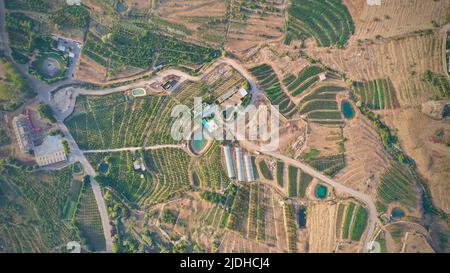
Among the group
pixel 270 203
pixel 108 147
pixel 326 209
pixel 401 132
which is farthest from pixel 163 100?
pixel 401 132

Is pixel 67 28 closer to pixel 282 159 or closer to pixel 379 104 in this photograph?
pixel 282 159

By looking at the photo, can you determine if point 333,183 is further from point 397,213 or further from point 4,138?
point 4,138

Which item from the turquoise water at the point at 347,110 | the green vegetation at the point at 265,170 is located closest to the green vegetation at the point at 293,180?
the green vegetation at the point at 265,170

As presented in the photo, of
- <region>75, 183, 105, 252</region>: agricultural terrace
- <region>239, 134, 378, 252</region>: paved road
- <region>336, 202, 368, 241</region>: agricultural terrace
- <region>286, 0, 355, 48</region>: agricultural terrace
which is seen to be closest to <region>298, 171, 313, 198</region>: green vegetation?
<region>239, 134, 378, 252</region>: paved road

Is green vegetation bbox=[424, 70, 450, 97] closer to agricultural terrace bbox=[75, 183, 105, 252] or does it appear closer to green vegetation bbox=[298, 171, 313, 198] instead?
green vegetation bbox=[298, 171, 313, 198]

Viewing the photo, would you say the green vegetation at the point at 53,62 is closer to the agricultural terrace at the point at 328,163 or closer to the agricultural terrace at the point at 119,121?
the agricultural terrace at the point at 119,121

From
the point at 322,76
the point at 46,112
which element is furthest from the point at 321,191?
the point at 46,112

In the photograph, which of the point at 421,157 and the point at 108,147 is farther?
the point at 108,147
